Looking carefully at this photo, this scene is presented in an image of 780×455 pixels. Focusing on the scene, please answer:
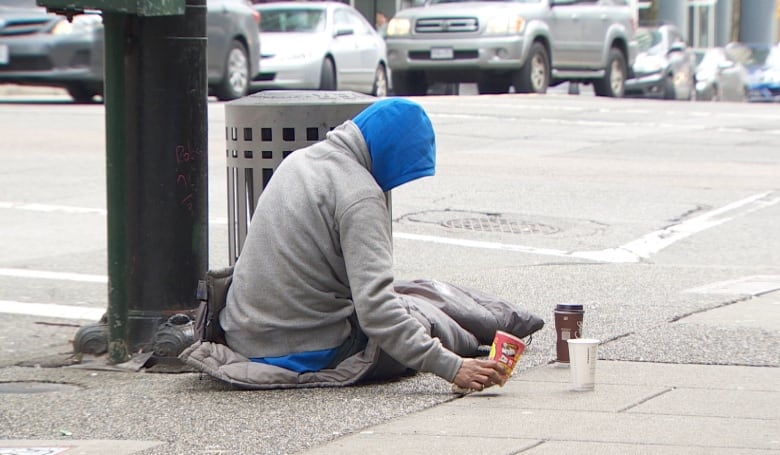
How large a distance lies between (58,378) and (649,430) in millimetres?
2627

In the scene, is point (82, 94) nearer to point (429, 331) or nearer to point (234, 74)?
point (234, 74)

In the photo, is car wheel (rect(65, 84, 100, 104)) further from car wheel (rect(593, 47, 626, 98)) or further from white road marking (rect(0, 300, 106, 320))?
white road marking (rect(0, 300, 106, 320))

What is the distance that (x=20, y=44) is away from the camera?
18.0 m

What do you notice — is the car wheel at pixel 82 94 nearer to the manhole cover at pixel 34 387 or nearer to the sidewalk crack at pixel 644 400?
the manhole cover at pixel 34 387

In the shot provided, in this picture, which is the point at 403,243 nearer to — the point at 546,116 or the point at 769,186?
the point at 769,186

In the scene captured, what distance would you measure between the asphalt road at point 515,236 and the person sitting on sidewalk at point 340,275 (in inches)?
6.7

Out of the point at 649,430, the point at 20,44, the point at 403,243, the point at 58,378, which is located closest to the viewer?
the point at 649,430

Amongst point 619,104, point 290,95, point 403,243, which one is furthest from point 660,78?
point 290,95

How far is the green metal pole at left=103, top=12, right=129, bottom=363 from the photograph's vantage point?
6262 millimetres

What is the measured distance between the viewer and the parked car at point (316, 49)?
867 inches

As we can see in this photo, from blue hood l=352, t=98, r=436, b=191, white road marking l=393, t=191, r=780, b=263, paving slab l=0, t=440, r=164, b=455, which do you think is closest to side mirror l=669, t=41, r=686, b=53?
white road marking l=393, t=191, r=780, b=263

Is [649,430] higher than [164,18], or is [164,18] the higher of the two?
[164,18]

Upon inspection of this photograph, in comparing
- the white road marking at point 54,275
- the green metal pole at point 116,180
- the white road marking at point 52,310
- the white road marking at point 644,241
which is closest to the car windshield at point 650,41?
the white road marking at point 644,241

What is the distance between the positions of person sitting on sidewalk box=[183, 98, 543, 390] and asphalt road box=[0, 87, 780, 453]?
0.17 meters
